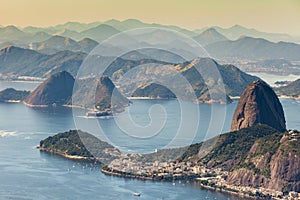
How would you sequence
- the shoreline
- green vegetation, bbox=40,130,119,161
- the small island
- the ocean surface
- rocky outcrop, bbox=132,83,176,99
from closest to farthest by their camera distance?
the ocean surface < the shoreline < the small island < green vegetation, bbox=40,130,119,161 < rocky outcrop, bbox=132,83,176,99

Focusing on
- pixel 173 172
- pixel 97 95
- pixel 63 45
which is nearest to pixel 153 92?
pixel 97 95

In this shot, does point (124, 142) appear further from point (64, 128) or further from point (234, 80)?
point (234, 80)

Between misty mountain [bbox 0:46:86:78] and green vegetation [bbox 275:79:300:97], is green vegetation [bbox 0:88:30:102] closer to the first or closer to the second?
green vegetation [bbox 275:79:300:97]

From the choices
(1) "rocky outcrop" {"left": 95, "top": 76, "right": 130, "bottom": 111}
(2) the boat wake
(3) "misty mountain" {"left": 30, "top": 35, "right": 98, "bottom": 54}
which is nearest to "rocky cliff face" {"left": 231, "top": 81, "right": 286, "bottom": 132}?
(2) the boat wake

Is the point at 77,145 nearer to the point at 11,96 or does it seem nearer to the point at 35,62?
the point at 11,96

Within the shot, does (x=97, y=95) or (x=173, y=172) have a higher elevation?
(x=97, y=95)

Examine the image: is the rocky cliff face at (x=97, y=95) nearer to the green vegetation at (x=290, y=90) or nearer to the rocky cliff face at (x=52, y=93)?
the rocky cliff face at (x=52, y=93)
